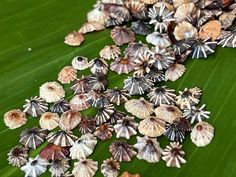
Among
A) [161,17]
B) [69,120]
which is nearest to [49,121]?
[69,120]

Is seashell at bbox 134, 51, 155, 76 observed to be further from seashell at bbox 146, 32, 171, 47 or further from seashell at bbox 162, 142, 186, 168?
seashell at bbox 162, 142, 186, 168

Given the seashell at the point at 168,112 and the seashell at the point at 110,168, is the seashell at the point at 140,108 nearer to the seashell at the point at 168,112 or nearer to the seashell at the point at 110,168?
the seashell at the point at 168,112

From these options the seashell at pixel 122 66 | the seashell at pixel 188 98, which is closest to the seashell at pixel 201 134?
the seashell at pixel 188 98

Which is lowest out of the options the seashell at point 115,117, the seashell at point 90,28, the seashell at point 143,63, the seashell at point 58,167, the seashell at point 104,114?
the seashell at point 58,167

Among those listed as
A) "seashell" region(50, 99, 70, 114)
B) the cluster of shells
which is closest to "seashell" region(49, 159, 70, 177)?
the cluster of shells

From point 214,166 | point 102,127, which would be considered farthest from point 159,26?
point 214,166
